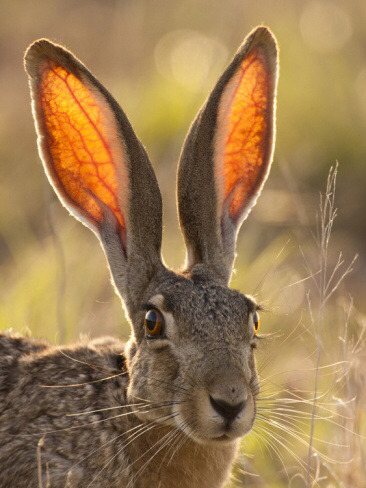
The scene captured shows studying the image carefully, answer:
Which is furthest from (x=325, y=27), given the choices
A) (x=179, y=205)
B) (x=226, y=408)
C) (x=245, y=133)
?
(x=226, y=408)

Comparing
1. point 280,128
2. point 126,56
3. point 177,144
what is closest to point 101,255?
point 177,144

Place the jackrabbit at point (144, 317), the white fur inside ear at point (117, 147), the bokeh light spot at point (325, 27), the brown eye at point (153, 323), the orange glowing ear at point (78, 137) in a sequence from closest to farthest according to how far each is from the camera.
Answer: the jackrabbit at point (144, 317)
the brown eye at point (153, 323)
the orange glowing ear at point (78, 137)
the white fur inside ear at point (117, 147)
the bokeh light spot at point (325, 27)

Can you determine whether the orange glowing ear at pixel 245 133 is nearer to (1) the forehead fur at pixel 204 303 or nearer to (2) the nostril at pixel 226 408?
(1) the forehead fur at pixel 204 303

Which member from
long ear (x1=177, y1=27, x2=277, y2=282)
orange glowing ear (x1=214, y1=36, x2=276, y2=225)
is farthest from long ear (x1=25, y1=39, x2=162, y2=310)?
orange glowing ear (x1=214, y1=36, x2=276, y2=225)

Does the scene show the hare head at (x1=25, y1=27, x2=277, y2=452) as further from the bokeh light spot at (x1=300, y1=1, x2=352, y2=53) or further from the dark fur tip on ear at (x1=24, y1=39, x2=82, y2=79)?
the bokeh light spot at (x1=300, y1=1, x2=352, y2=53)

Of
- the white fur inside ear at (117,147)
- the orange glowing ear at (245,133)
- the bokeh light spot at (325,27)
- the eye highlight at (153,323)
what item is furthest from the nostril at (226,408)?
the bokeh light spot at (325,27)

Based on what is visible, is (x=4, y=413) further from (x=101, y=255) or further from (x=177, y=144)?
(x=177, y=144)

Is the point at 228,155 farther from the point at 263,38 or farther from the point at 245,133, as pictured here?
the point at 263,38

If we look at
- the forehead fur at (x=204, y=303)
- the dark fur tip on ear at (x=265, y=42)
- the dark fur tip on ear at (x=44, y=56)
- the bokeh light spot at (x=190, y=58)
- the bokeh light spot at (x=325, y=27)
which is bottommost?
the forehead fur at (x=204, y=303)
